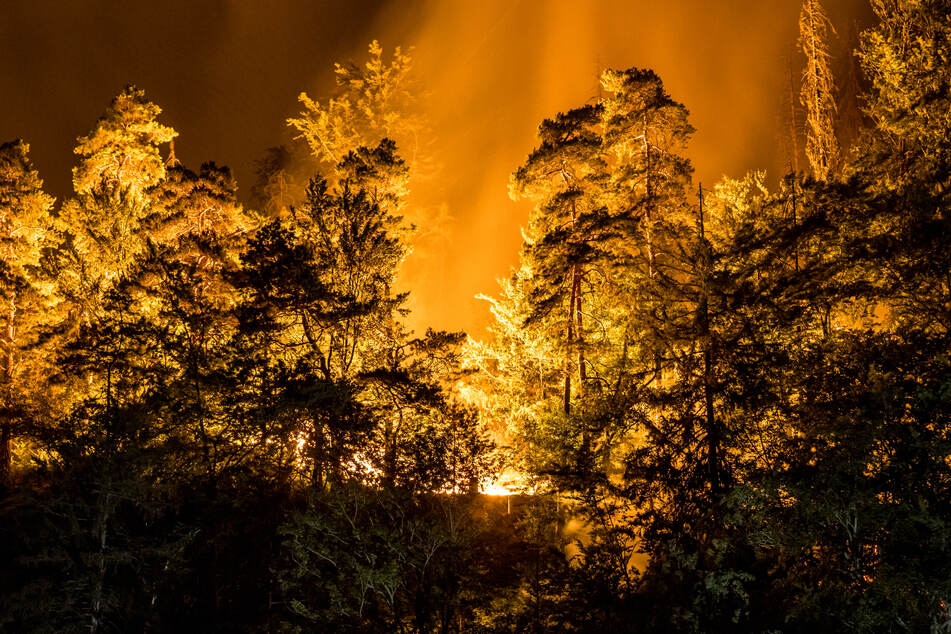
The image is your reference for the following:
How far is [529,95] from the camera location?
5144 cm

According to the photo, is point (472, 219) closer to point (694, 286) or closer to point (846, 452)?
point (694, 286)

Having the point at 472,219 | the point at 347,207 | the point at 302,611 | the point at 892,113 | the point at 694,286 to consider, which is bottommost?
the point at 302,611

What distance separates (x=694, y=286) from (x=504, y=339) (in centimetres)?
1280

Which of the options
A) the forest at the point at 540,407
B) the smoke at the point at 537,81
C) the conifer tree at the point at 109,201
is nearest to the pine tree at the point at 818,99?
the forest at the point at 540,407

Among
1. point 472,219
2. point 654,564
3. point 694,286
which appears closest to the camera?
point 654,564

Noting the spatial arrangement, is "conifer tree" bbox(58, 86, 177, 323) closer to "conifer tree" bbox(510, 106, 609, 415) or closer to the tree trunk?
the tree trunk

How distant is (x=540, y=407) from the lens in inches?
877

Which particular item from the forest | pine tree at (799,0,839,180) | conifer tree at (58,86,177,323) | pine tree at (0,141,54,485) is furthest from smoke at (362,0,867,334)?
pine tree at (0,141,54,485)

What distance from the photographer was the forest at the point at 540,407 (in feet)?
32.8

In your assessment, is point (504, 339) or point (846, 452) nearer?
point (846, 452)

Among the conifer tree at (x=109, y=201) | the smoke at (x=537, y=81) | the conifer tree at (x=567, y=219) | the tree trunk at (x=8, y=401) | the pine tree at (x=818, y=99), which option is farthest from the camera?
the smoke at (x=537, y=81)

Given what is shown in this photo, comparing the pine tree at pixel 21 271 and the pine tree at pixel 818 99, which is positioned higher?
the pine tree at pixel 818 99

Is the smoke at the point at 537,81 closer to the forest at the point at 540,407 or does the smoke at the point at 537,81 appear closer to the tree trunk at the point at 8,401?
the forest at the point at 540,407

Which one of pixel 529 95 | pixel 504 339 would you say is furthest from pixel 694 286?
pixel 529 95
